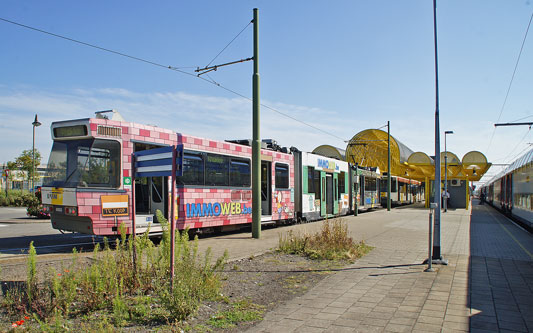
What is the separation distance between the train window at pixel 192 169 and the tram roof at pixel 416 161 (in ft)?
75.5

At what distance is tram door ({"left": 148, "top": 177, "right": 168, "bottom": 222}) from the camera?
1095cm

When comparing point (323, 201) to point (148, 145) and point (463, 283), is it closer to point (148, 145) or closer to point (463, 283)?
point (148, 145)

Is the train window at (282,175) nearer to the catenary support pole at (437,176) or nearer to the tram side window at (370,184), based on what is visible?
the catenary support pole at (437,176)

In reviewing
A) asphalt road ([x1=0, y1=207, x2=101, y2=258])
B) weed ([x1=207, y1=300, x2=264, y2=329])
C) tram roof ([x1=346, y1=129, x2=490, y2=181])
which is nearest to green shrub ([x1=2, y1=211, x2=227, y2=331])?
weed ([x1=207, y1=300, x2=264, y2=329])

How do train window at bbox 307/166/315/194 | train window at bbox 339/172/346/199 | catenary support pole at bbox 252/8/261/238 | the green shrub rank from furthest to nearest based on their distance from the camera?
1. train window at bbox 339/172/346/199
2. train window at bbox 307/166/315/194
3. catenary support pole at bbox 252/8/261/238
4. the green shrub

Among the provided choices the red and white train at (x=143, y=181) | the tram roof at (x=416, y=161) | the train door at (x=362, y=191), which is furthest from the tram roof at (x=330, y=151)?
the red and white train at (x=143, y=181)

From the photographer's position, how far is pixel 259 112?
1279cm

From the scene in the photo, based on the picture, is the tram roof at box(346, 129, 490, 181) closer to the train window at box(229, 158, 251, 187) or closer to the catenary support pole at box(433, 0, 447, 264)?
the train window at box(229, 158, 251, 187)

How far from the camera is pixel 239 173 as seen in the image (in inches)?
536

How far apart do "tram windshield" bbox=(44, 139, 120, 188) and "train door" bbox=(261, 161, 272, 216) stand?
678 cm

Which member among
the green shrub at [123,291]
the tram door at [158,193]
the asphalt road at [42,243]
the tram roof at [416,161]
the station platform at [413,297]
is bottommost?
the station platform at [413,297]

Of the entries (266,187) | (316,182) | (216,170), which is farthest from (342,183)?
(216,170)

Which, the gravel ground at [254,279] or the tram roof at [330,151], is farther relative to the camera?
the tram roof at [330,151]

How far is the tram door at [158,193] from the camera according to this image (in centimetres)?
1095
